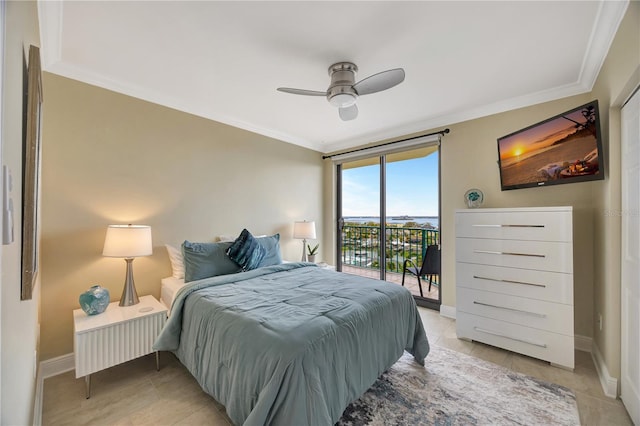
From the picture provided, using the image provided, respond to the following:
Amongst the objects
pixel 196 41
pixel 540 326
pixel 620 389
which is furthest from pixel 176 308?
pixel 620 389

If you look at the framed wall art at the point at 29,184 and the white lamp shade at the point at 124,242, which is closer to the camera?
the framed wall art at the point at 29,184

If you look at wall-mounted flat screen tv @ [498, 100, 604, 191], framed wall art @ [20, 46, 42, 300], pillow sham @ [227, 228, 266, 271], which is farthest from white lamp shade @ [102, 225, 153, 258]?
wall-mounted flat screen tv @ [498, 100, 604, 191]

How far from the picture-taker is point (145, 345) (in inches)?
84.1

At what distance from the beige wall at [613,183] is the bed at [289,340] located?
1.35m

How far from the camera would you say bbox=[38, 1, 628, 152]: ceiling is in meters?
1.69

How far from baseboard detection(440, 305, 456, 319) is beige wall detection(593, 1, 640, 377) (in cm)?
126

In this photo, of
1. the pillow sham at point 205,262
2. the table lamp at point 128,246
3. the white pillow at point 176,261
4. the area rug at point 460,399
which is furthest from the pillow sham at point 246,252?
the area rug at point 460,399

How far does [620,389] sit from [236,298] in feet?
9.10

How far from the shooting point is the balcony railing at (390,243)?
162 inches

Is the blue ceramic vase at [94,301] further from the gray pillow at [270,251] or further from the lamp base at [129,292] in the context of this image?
the gray pillow at [270,251]

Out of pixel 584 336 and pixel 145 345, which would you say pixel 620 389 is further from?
pixel 145 345

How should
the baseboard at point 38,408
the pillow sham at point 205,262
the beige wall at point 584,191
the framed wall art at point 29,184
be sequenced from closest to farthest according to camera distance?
the framed wall art at point 29,184
the baseboard at point 38,408
the beige wall at point 584,191
the pillow sham at point 205,262

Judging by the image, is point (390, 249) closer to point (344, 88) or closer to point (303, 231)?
point (303, 231)

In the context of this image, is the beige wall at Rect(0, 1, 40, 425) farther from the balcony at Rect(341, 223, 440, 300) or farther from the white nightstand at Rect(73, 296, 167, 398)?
the balcony at Rect(341, 223, 440, 300)
